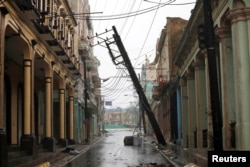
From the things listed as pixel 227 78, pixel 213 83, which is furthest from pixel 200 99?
pixel 213 83

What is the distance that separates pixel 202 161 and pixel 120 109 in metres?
166

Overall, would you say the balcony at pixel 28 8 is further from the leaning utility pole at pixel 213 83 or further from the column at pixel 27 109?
the leaning utility pole at pixel 213 83

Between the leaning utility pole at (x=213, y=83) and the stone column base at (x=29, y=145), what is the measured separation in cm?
1212

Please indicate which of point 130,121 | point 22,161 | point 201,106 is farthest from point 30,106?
point 130,121

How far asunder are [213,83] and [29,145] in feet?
40.5

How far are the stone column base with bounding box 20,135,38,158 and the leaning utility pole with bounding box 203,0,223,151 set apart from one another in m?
12.1

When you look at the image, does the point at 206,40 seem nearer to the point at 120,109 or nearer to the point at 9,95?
the point at 9,95

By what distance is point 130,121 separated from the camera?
175 m

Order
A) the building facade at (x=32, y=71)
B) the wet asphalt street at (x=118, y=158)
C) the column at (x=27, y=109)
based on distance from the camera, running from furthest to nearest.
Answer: the column at (x=27, y=109), the wet asphalt street at (x=118, y=158), the building facade at (x=32, y=71)

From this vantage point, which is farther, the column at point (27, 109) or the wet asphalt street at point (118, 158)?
the column at point (27, 109)

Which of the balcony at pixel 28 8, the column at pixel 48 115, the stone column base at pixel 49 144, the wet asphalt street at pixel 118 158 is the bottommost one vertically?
the wet asphalt street at pixel 118 158

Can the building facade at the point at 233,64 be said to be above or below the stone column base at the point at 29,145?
above

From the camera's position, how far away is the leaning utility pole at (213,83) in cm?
1305

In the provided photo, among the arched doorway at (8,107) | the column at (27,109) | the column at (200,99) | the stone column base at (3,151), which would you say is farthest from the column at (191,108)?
the stone column base at (3,151)
